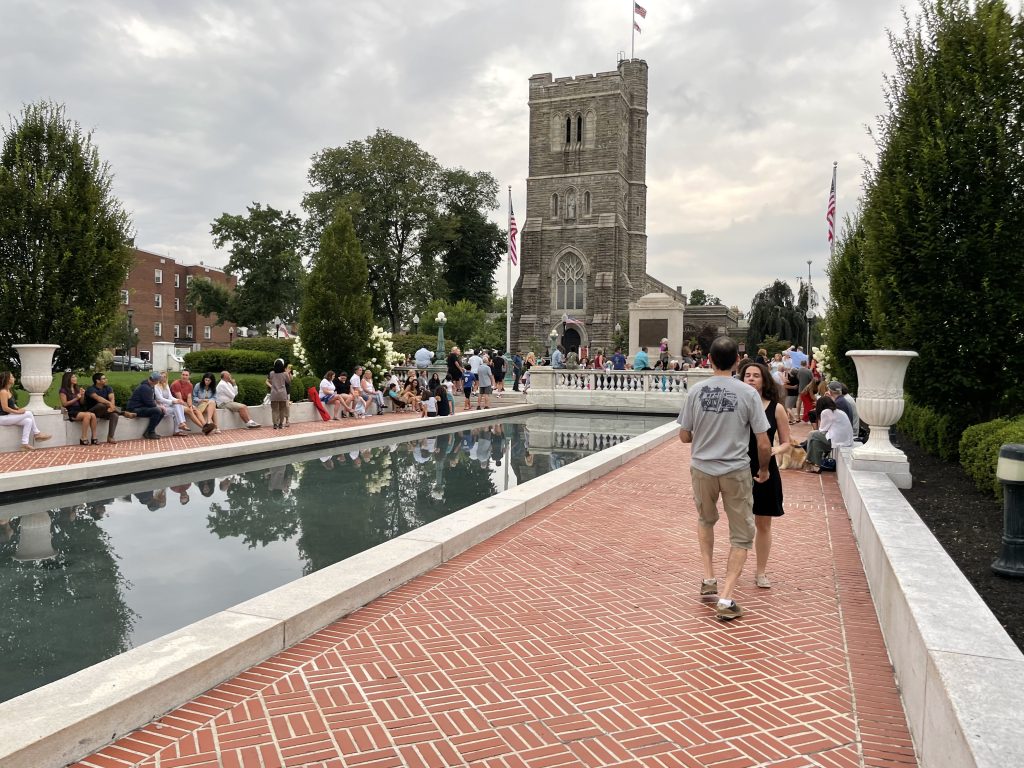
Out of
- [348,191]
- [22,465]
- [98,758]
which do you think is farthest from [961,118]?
[348,191]

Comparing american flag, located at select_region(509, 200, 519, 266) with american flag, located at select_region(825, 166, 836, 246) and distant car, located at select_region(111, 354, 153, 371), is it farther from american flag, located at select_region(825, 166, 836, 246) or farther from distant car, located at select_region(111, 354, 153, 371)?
distant car, located at select_region(111, 354, 153, 371)

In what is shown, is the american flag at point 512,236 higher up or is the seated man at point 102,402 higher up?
the american flag at point 512,236

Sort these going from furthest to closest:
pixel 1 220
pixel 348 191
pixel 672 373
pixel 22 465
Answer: pixel 348 191 < pixel 672 373 < pixel 1 220 < pixel 22 465

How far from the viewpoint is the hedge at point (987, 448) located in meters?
7.03

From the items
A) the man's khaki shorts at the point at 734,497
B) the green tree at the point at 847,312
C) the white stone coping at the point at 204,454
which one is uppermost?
the green tree at the point at 847,312

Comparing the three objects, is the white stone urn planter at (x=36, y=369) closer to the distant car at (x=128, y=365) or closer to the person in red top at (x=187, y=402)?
the person in red top at (x=187, y=402)

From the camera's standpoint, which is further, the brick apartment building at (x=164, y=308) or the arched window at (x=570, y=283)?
the brick apartment building at (x=164, y=308)

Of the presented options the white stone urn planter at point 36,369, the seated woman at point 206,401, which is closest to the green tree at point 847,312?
the seated woman at point 206,401

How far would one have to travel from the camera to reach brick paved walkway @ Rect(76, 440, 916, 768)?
3.15 metres

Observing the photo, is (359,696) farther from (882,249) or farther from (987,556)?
(882,249)

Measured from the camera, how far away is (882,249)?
8.96 meters

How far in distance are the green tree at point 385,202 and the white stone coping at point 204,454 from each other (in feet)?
108

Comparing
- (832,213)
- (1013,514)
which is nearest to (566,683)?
(1013,514)

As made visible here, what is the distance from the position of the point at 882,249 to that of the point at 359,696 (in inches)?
329
